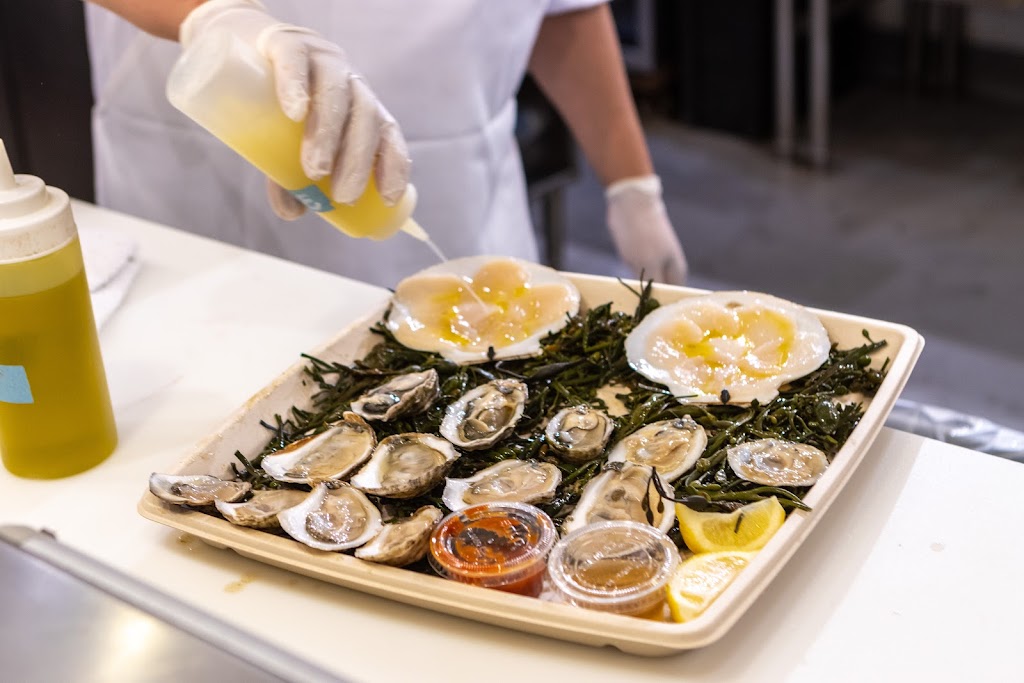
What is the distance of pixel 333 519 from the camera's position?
0.92 metres

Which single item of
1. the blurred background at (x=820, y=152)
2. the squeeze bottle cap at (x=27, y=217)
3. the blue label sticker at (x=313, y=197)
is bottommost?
the blurred background at (x=820, y=152)

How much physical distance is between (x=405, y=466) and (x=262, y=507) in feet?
A: 0.43

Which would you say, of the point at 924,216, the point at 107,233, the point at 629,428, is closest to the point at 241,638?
the point at 629,428

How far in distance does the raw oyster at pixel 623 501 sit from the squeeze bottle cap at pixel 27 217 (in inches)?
20.1

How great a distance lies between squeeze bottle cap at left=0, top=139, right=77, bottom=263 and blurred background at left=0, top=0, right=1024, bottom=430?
→ 4.43ft

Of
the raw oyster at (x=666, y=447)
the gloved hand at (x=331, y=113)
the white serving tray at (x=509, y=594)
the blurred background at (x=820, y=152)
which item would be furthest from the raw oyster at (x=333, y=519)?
the blurred background at (x=820, y=152)

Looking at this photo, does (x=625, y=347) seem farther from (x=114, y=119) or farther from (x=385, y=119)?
(x=114, y=119)

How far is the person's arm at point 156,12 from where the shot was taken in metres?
1.36

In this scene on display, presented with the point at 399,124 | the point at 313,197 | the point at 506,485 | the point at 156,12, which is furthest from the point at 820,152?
the point at 506,485

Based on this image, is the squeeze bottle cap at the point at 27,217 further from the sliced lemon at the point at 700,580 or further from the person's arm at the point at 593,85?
the person's arm at the point at 593,85

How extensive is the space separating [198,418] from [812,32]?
3.31m

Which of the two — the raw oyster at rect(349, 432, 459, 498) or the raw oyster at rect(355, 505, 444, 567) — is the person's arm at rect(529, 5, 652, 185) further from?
the raw oyster at rect(355, 505, 444, 567)

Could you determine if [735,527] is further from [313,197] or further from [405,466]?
[313,197]

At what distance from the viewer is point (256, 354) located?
1.29 metres
